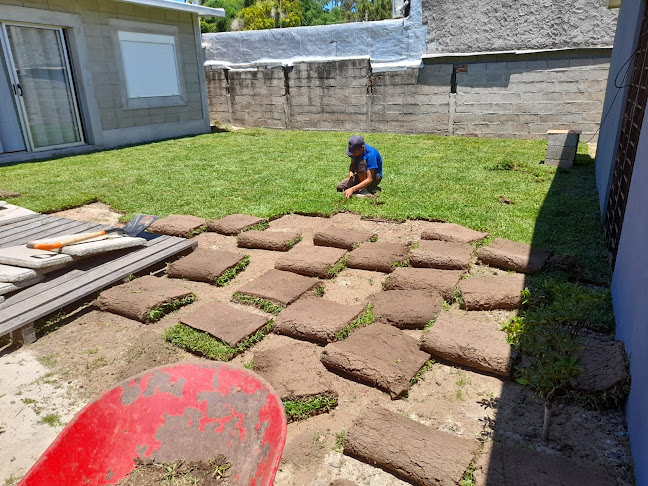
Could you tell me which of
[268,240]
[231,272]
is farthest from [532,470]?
[268,240]

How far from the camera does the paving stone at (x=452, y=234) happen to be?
193 inches

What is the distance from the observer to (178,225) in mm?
5465

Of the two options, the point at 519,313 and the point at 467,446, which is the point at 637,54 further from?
the point at 467,446

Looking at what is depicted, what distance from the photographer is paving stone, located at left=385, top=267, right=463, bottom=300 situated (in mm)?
3910

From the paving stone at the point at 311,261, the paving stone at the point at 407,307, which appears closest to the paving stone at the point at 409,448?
the paving stone at the point at 407,307

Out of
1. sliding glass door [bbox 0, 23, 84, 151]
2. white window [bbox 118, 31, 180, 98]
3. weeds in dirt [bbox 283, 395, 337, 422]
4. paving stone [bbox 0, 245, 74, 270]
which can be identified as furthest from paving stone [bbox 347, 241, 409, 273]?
white window [bbox 118, 31, 180, 98]

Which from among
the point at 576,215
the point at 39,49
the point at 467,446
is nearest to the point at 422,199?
the point at 576,215

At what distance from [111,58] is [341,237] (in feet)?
30.7

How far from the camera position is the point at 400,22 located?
12625 millimetres

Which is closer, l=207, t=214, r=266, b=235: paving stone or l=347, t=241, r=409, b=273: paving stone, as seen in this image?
l=347, t=241, r=409, b=273: paving stone

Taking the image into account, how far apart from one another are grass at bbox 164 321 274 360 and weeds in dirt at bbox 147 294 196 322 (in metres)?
0.22

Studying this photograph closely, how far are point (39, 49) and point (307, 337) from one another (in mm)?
10403

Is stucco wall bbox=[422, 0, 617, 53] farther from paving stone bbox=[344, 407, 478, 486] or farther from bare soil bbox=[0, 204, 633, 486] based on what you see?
paving stone bbox=[344, 407, 478, 486]

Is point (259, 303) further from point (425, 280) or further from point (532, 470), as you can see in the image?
point (532, 470)
